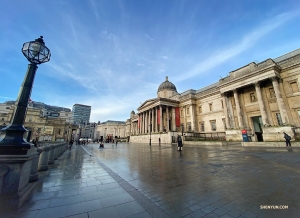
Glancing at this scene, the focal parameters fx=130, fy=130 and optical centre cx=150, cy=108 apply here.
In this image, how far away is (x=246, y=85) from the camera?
78.0 ft

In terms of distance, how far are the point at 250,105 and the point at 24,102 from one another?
102 ft

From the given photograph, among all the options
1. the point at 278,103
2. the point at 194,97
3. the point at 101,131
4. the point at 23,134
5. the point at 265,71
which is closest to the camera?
the point at 23,134

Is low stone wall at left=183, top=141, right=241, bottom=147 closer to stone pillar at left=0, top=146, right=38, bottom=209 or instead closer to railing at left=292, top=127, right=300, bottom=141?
railing at left=292, top=127, right=300, bottom=141

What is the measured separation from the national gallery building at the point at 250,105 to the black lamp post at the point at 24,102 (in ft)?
80.6

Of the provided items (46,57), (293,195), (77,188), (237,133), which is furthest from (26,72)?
(237,133)

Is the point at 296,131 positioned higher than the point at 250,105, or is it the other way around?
the point at 250,105

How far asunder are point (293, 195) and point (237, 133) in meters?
23.0

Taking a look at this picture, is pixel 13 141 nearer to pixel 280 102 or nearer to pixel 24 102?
pixel 24 102

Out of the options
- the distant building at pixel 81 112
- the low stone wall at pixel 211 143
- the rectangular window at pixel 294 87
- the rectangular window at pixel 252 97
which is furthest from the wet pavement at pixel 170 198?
the distant building at pixel 81 112

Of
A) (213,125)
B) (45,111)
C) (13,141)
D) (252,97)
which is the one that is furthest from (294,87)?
(45,111)

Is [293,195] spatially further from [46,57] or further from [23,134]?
[46,57]

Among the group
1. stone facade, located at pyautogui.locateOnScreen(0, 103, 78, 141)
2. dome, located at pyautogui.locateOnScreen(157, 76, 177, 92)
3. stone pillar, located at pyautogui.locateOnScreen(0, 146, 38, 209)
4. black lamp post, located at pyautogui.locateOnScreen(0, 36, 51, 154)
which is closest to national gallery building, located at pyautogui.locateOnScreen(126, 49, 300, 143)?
dome, located at pyautogui.locateOnScreen(157, 76, 177, 92)

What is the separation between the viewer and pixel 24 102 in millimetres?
3705

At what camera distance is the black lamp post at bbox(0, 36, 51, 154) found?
3.11 m
